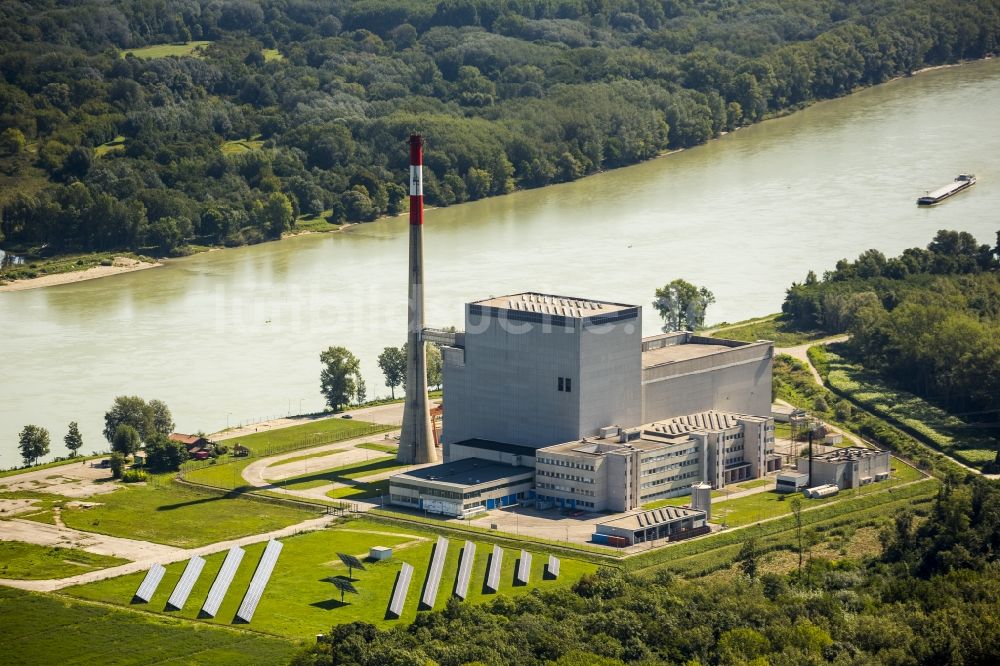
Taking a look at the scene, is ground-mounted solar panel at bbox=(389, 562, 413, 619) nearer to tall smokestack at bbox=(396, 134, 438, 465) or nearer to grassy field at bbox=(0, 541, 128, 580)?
grassy field at bbox=(0, 541, 128, 580)

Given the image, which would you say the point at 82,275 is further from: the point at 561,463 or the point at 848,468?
the point at 848,468

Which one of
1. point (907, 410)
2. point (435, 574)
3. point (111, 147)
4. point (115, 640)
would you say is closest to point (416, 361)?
point (435, 574)

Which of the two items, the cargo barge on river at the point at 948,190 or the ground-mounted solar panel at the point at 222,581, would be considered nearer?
the ground-mounted solar panel at the point at 222,581

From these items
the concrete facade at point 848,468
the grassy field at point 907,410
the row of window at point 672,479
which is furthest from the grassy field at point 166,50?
the concrete facade at point 848,468

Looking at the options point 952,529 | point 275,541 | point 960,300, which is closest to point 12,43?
point 960,300

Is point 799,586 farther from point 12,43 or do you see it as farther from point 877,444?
point 12,43

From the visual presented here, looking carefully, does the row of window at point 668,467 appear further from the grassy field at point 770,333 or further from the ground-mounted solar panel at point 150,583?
the grassy field at point 770,333
